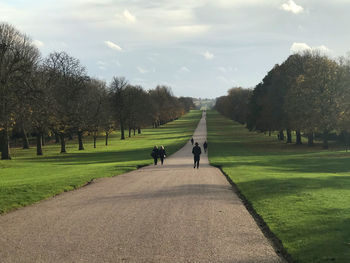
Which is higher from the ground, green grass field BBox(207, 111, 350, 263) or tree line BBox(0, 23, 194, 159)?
tree line BBox(0, 23, 194, 159)

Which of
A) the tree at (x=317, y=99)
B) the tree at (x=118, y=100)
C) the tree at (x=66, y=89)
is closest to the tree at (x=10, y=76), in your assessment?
the tree at (x=66, y=89)

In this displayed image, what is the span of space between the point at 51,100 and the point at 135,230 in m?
34.2

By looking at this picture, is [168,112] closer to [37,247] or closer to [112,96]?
[112,96]

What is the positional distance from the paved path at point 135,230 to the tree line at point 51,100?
24.9 m

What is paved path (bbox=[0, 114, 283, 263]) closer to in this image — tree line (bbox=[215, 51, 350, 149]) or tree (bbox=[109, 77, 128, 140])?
tree line (bbox=[215, 51, 350, 149])

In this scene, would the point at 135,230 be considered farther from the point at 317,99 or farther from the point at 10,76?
the point at 317,99

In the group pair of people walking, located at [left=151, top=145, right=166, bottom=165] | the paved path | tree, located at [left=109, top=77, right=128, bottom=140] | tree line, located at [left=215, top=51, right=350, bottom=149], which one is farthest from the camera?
tree, located at [left=109, top=77, right=128, bottom=140]

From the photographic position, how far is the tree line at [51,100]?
37.6 meters

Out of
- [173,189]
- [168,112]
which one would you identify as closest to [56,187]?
[173,189]

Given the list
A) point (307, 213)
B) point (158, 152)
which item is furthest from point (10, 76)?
point (307, 213)

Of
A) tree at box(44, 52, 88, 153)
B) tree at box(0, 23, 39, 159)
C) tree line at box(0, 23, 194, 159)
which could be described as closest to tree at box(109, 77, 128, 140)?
tree line at box(0, 23, 194, 159)

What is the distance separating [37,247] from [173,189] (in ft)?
30.7

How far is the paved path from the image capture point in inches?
319

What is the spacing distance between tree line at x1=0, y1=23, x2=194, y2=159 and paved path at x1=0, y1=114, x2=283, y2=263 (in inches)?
981
